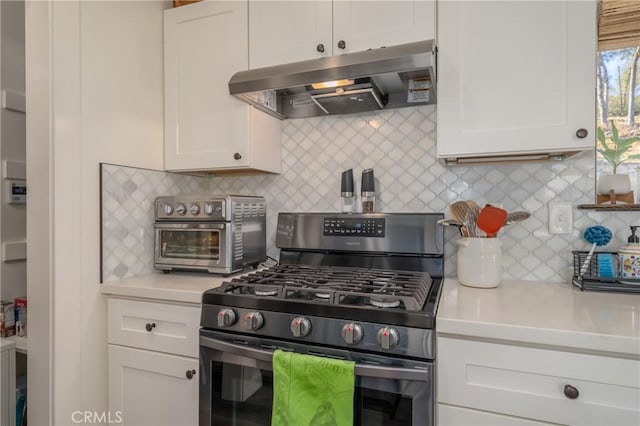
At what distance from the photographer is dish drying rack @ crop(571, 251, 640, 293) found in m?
1.21

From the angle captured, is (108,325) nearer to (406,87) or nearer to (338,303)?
(338,303)

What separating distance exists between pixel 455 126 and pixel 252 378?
1.13 metres

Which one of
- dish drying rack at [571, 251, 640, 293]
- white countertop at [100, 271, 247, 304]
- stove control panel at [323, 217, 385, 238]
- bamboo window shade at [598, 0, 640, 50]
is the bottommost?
white countertop at [100, 271, 247, 304]

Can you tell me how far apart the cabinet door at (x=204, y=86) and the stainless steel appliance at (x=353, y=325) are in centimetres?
66

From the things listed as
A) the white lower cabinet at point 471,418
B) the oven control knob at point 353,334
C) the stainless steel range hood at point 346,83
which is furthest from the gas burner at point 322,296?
the stainless steel range hood at point 346,83

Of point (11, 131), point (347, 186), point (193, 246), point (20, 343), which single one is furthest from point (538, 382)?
point (11, 131)

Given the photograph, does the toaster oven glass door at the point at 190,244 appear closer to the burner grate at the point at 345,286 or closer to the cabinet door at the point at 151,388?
the burner grate at the point at 345,286

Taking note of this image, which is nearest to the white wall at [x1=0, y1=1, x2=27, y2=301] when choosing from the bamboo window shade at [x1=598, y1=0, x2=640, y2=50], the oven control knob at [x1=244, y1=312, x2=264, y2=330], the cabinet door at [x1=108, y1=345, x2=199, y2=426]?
the cabinet door at [x1=108, y1=345, x2=199, y2=426]

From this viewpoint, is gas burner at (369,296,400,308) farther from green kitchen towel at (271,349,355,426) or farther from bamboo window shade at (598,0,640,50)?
bamboo window shade at (598,0,640,50)

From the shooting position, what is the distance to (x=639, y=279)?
4.00 ft

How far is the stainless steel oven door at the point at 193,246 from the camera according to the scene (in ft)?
5.03

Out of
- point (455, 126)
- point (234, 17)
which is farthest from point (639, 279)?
point (234, 17)

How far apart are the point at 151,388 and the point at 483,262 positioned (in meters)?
1.35

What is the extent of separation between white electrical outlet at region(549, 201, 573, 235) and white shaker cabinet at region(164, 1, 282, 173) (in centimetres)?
127
